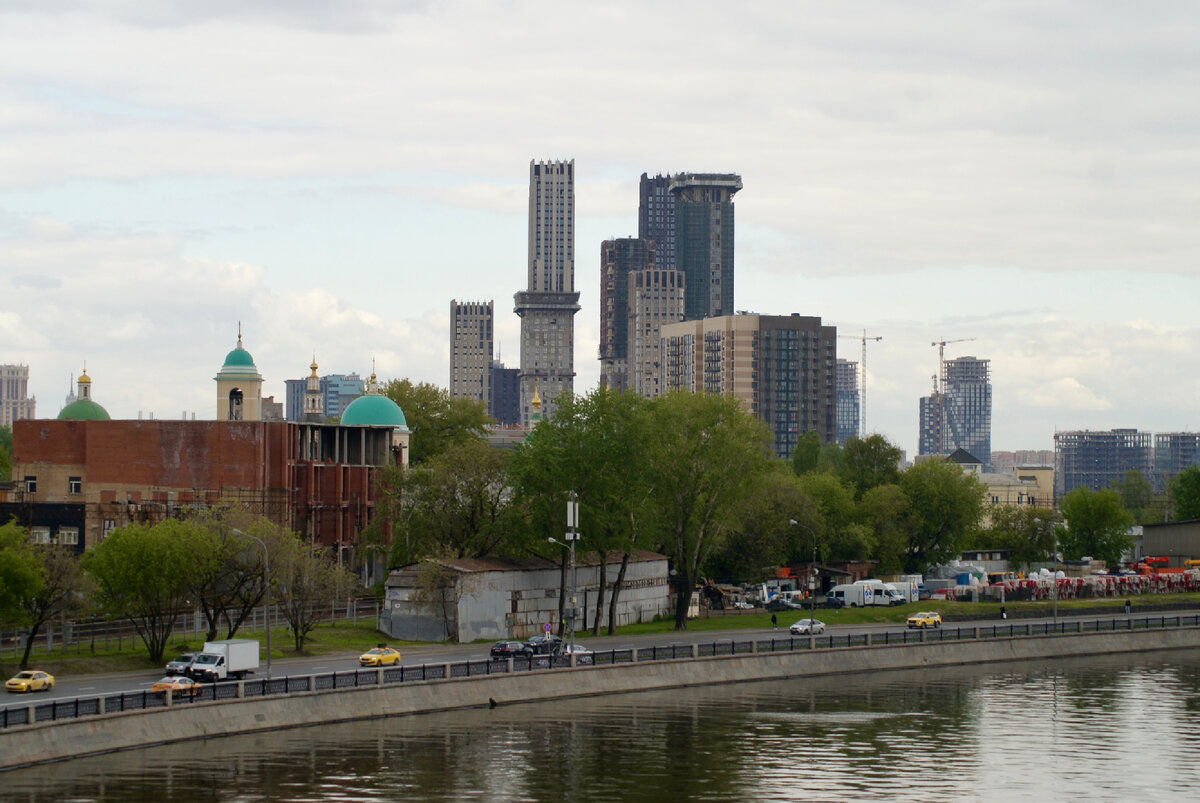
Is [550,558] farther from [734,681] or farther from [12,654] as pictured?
[12,654]

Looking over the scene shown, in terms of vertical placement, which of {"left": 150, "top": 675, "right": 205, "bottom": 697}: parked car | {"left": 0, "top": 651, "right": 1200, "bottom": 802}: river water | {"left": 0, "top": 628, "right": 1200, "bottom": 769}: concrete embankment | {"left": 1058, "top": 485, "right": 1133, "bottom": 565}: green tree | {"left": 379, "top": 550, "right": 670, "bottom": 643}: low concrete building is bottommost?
{"left": 0, "top": 651, "right": 1200, "bottom": 802}: river water

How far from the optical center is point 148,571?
76.9m

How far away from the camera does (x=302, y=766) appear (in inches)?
2229

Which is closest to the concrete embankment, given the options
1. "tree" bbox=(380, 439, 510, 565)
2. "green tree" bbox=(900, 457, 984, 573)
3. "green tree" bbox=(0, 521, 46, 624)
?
"green tree" bbox=(0, 521, 46, 624)

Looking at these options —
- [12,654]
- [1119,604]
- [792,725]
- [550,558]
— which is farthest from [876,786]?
[1119,604]

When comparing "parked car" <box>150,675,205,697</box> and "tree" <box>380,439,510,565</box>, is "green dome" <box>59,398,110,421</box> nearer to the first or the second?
"tree" <box>380,439,510,565</box>

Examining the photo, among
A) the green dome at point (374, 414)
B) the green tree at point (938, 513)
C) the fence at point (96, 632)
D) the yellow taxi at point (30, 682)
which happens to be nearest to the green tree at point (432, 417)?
the green dome at point (374, 414)

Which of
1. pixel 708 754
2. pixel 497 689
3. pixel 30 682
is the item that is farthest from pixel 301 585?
pixel 708 754

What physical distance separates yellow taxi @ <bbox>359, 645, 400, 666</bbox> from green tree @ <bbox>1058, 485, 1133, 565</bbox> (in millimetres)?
105517

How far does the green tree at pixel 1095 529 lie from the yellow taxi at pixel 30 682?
123 m

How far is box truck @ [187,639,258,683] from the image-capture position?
70.7 meters

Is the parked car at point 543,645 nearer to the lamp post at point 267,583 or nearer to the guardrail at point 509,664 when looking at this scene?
the guardrail at point 509,664

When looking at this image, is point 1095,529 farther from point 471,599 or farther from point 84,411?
point 84,411

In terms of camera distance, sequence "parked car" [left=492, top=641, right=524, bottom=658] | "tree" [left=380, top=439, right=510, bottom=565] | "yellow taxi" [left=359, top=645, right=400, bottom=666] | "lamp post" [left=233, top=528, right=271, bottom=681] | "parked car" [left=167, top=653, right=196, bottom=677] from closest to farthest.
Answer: "lamp post" [left=233, top=528, right=271, bottom=681], "parked car" [left=167, top=653, right=196, bottom=677], "yellow taxi" [left=359, top=645, right=400, bottom=666], "parked car" [left=492, top=641, right=524, bottom=658], "tree" [left=380, top=439, right=510, bottom=565]
